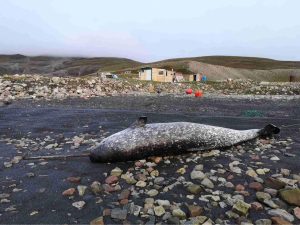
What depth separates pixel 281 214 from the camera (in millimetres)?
5910

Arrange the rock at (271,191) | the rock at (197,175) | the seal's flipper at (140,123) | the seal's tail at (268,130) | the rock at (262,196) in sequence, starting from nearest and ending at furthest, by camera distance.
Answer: the rock at (262,196) < the rock at (271,191) < the rock at (197,175) < the seal's flipper at (140,123) < the seal's tail at (268,130)

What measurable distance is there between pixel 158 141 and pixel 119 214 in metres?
3.37

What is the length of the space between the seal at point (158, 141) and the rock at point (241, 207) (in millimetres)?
3224

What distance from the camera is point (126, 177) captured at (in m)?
7.83

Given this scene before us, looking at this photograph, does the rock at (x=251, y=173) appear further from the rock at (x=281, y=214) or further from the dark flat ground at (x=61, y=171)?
the rock at (x=281, y=214)

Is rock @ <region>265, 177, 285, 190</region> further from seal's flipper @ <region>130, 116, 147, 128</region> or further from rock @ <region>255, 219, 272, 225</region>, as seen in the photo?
seal's flipper @ <region>130, 116, 147, 128</region>

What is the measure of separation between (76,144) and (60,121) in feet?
18.2

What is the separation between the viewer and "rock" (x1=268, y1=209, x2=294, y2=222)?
229 inches

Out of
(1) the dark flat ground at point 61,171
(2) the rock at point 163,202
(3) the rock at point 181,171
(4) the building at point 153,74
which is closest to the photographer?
(1) the dark flat ground at point 61,171

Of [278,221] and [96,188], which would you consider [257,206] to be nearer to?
[278,221]

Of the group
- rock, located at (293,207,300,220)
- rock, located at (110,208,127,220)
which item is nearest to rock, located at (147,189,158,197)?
rock, located at (110,208,127,220)

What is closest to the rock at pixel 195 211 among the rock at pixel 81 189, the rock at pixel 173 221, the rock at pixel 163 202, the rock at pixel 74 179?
the rock at pixel 173 221

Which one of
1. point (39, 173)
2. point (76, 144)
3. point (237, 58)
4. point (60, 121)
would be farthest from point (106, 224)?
point (237, 58)

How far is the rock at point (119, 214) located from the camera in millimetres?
6078
